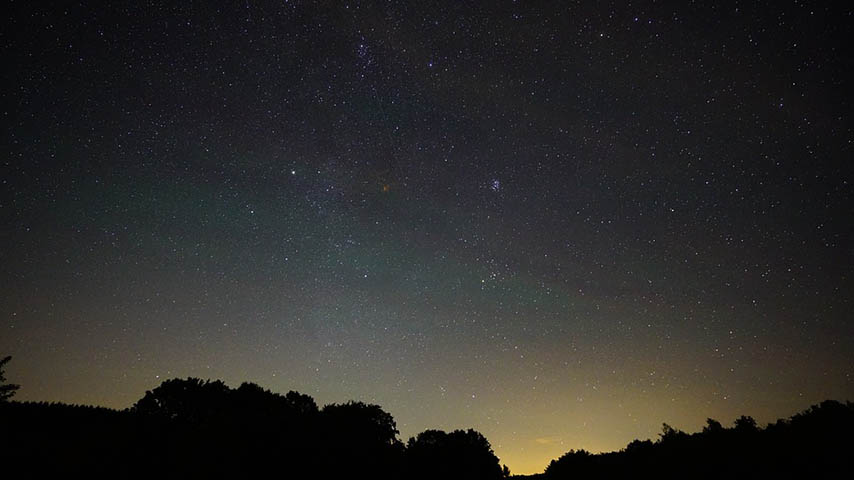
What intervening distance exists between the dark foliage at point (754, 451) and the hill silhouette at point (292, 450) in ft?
0.13

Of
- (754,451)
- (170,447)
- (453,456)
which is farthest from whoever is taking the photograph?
(453,456)

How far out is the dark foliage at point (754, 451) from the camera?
13.8 metres

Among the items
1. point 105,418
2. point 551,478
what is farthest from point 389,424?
point 105,418

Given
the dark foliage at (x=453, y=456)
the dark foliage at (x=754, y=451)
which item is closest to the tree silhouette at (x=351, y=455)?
the dark foliage at (x=453, y=456)

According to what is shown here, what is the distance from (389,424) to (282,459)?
2308cm

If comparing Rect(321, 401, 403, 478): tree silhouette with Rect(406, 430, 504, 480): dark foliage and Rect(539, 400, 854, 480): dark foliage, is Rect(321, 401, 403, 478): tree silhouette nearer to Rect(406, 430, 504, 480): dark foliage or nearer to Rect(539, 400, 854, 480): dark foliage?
Rect(406, 430, 504, 480): dark foliage

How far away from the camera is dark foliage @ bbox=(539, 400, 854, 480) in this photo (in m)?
13.8

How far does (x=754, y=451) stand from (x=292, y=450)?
67.0ft

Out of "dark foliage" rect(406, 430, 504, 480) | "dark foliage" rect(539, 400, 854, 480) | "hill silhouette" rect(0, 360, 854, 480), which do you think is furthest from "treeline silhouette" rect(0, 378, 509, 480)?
"dark foliage" rect(539, 400, 854, 480)

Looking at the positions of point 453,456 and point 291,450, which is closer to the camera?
point 291,450

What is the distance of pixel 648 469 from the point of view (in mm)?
19406

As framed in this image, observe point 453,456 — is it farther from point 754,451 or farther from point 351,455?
point 754,451

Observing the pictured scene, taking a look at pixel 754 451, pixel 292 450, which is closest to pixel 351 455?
pixel 292 450

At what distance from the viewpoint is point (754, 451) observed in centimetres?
1594
